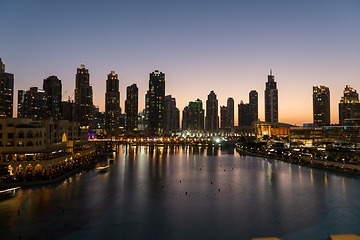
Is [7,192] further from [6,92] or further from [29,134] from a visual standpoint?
[6,92]

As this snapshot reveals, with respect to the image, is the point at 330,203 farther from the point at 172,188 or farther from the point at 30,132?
the point at 30,132

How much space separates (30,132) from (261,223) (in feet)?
139

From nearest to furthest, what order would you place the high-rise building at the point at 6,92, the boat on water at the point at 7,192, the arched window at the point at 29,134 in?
the boat on water at the point at 7,192, the arched window at the point at 29,134, the high-rise building at the point at 6,92

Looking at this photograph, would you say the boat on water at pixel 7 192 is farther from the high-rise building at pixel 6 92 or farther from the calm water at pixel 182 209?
the high-rise building at pixel 6 92

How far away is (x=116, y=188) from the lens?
39.9 meters

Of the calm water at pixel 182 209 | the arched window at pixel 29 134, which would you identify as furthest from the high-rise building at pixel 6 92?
the calm water at pixel 182 209

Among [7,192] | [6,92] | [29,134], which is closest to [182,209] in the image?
[7,192]

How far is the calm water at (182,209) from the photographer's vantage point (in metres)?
22.7

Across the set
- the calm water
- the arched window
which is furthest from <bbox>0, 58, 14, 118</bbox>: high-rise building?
the calm water

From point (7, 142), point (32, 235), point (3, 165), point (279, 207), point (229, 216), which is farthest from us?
point (7, 142)

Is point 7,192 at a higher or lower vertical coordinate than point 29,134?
lower

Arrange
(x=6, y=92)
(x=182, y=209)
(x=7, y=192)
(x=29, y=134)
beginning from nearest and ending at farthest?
1. (x=182, y=209)
2. (x=7, y=192)
3. (x=29, y=134)
4. (x=6, y=92)

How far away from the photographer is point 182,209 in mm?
29281

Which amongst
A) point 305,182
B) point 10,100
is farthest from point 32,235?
point 10,100
